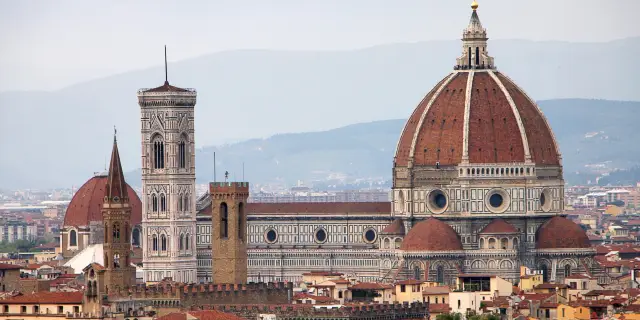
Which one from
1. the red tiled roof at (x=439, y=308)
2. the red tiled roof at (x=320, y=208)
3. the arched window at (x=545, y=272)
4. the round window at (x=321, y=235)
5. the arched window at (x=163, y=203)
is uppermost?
the arched window at (x=163, y=203)

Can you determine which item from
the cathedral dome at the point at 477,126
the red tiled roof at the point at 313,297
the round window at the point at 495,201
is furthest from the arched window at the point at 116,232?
the round window at the point at 495,201

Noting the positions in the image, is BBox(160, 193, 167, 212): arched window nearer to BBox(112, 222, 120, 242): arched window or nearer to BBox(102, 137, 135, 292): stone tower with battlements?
BBox(102, 137, 135, 292): stone tower with battlements

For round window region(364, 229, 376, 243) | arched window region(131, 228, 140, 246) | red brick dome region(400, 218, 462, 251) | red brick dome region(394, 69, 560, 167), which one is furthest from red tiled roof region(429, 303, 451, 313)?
arched window region(131, 228, 140, 246)

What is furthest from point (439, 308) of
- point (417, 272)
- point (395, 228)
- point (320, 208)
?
point (320, 208)

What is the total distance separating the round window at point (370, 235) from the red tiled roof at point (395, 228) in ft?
11.5

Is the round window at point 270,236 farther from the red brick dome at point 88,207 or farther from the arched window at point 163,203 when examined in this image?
the red brick dome at point 88,207

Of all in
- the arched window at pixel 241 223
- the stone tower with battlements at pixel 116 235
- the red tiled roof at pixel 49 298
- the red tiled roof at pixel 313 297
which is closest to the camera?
the red tiled roof at pixel 49 298

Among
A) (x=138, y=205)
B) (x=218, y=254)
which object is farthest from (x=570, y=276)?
(x=138, y=205)

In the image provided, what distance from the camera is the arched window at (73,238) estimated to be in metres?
194

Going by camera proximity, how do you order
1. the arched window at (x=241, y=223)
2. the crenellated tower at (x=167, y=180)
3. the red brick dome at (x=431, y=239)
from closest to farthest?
the arched window at (x=241, y=223), the red brick dome at (x=431, y=239), the crenellated tower at (x=167, y=180)

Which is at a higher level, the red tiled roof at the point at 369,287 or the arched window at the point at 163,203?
the arched window at the point at 163,203

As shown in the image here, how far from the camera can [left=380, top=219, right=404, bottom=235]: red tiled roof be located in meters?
170

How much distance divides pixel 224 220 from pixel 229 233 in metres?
1.75

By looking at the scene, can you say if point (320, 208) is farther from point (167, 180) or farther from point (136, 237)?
point (136, 237)
